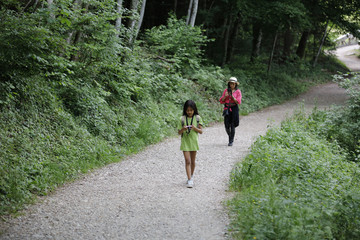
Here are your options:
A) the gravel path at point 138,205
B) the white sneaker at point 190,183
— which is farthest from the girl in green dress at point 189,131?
the gravel path at point 138,205

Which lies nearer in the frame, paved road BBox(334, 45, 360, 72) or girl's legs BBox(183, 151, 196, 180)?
girl's legs BBox(183, 151, 196, 180)

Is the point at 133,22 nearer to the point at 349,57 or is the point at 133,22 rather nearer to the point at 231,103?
the point at 231,103

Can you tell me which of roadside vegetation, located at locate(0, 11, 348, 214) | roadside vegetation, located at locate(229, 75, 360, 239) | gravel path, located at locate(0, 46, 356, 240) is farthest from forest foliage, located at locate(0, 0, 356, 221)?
roadside vegetation, located at locate(229, 75, 360, 239)

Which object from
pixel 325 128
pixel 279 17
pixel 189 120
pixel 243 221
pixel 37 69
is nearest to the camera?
pixel 243 221

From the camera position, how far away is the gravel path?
16.0 feet

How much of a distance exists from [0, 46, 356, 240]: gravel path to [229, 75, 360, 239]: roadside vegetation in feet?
1.39

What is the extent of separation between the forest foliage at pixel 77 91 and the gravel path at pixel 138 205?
46 cm

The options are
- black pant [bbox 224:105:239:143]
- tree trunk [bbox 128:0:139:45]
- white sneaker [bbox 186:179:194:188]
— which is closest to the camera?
white sneaker [bbox 186:179:194:188]

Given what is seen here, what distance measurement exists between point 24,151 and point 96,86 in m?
4.20

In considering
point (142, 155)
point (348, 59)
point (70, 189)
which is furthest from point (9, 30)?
point (348, 59)

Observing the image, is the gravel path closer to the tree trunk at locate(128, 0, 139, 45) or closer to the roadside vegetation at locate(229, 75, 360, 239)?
the roadside vegetation at locate(229, 75, 360, 239)

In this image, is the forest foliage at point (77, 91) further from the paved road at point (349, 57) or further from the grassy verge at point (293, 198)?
the paved road at point (349, 57)

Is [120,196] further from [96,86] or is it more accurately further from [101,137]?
[96,86]

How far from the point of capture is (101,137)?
368 inches
